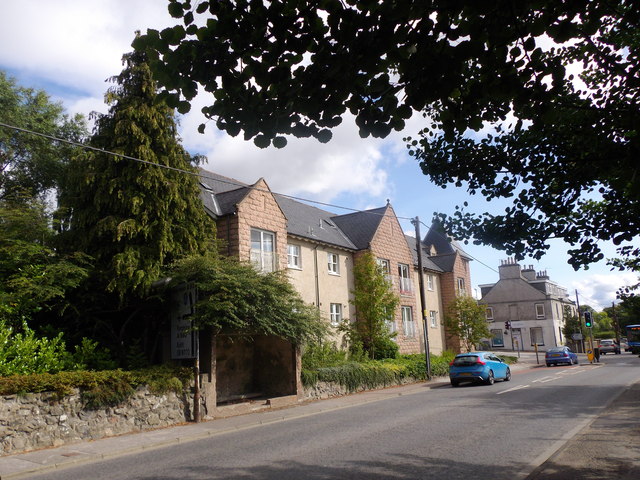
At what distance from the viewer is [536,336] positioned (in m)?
62.8

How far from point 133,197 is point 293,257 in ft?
33.1

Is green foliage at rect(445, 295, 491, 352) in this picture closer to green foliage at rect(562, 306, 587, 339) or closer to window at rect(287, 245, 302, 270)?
window at rect(287, 245, 302, 270)

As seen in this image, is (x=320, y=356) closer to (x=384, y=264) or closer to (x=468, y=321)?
(x=384, y=264)

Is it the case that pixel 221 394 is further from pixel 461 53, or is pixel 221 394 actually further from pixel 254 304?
pixel 461 53

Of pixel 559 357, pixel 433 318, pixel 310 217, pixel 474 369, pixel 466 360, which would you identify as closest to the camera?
pixel 474 369

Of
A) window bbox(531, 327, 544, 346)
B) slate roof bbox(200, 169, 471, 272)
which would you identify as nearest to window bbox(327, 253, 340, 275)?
slate roof bbox(200, 169, 471, 272)

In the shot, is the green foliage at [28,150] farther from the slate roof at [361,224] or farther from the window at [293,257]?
the slate roof at [361,224]

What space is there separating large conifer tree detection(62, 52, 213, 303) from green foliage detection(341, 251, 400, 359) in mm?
11848

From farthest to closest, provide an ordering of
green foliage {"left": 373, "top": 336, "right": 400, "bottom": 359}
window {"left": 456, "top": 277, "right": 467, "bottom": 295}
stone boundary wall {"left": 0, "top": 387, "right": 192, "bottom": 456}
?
window {"left": 456, "top": 277, "right": 467, "bottom": 295}, green foliage {"left": 373, "top": 336, "right": 400, "bottom": 359}, stone boundary wall {"left": 0, "top": 387, "right": 192, "bottom": 456}

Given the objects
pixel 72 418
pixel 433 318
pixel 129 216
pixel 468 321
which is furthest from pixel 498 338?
pixel 72 418

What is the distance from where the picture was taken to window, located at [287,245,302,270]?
78.6 feet

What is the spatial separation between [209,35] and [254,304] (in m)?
11.4

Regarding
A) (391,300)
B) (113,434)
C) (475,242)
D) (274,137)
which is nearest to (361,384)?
(391,300)

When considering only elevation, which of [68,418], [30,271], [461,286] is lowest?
[68,418]
